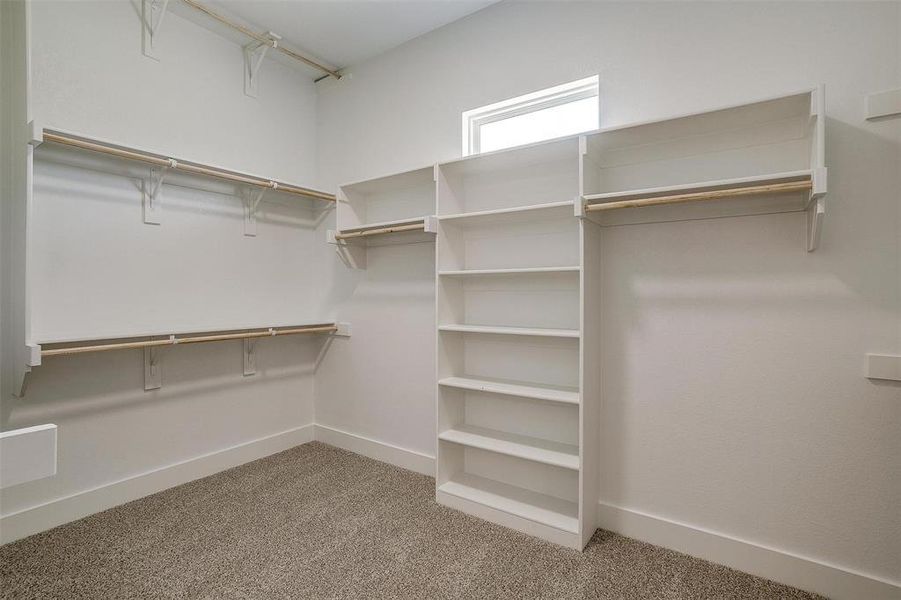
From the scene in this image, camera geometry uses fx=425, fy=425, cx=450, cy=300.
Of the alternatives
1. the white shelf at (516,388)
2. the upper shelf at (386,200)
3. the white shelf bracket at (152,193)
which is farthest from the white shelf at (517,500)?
the white shelf bracket at (152,193)

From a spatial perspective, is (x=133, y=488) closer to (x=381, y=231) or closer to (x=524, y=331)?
(x=381, y=231)

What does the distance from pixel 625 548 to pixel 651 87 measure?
86.1 inches

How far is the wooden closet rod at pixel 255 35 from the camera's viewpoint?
2.44 meters

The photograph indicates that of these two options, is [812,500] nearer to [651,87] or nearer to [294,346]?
[651,87]

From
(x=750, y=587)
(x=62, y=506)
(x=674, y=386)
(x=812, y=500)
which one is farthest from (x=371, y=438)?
(x=812, y=500)

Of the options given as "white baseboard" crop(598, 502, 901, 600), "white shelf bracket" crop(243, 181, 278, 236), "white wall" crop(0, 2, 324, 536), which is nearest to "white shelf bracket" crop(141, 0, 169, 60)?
"white wall" crop(0, 2, 324, 536)

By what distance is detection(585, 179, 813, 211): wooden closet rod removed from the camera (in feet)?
5.07

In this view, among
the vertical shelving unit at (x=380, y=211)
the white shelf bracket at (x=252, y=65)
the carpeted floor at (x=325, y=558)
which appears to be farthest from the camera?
the white shelf bracket at (x=252, y=65)

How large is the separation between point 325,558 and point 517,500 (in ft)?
3.26

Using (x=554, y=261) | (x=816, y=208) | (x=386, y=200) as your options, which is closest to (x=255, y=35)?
(x=386, y=200)

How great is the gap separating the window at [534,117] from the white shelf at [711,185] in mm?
531

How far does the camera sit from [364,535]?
209 cm

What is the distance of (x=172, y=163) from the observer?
7.50ft

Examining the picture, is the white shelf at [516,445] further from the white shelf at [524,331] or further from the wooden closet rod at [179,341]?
the wooden closet rod at [179,341]
